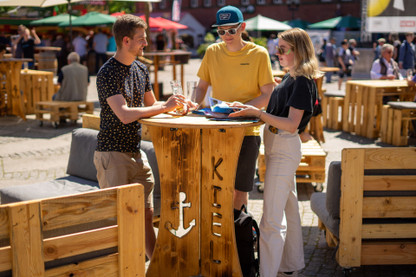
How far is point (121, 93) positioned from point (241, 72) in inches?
41.8

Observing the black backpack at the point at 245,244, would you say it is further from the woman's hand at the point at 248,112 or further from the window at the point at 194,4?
the window at the point at 194,4

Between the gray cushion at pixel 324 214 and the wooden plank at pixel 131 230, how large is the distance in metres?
1.89

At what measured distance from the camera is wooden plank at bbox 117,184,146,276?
2858 millimetres

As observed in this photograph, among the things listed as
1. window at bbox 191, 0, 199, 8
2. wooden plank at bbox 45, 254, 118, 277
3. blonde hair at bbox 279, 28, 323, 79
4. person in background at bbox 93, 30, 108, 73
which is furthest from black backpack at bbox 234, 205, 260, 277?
window at bbox 191, 0, 199, 8

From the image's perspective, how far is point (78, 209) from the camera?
273 cm

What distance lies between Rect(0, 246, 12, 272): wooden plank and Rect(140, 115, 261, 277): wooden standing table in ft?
4.80

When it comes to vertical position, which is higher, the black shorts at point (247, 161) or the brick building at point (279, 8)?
the brick building at point (279, 8)

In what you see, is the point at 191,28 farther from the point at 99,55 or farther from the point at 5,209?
the point at 5,209

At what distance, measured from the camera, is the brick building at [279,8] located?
48.4 metres

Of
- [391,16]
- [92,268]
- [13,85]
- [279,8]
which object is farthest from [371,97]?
[279,8]

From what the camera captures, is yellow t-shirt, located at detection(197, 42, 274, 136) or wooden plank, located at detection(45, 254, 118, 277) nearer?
wooden plank, located at detection(45, 254, 118, 277)

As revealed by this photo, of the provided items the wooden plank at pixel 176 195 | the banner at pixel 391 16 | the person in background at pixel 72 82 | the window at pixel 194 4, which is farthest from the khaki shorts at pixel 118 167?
the window at pixel 194 4

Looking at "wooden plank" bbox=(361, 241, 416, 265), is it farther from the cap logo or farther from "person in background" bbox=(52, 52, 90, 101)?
"person in background" bbox=(52, 52, 90, 101)

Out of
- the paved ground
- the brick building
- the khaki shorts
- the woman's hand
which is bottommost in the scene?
the paved ground
